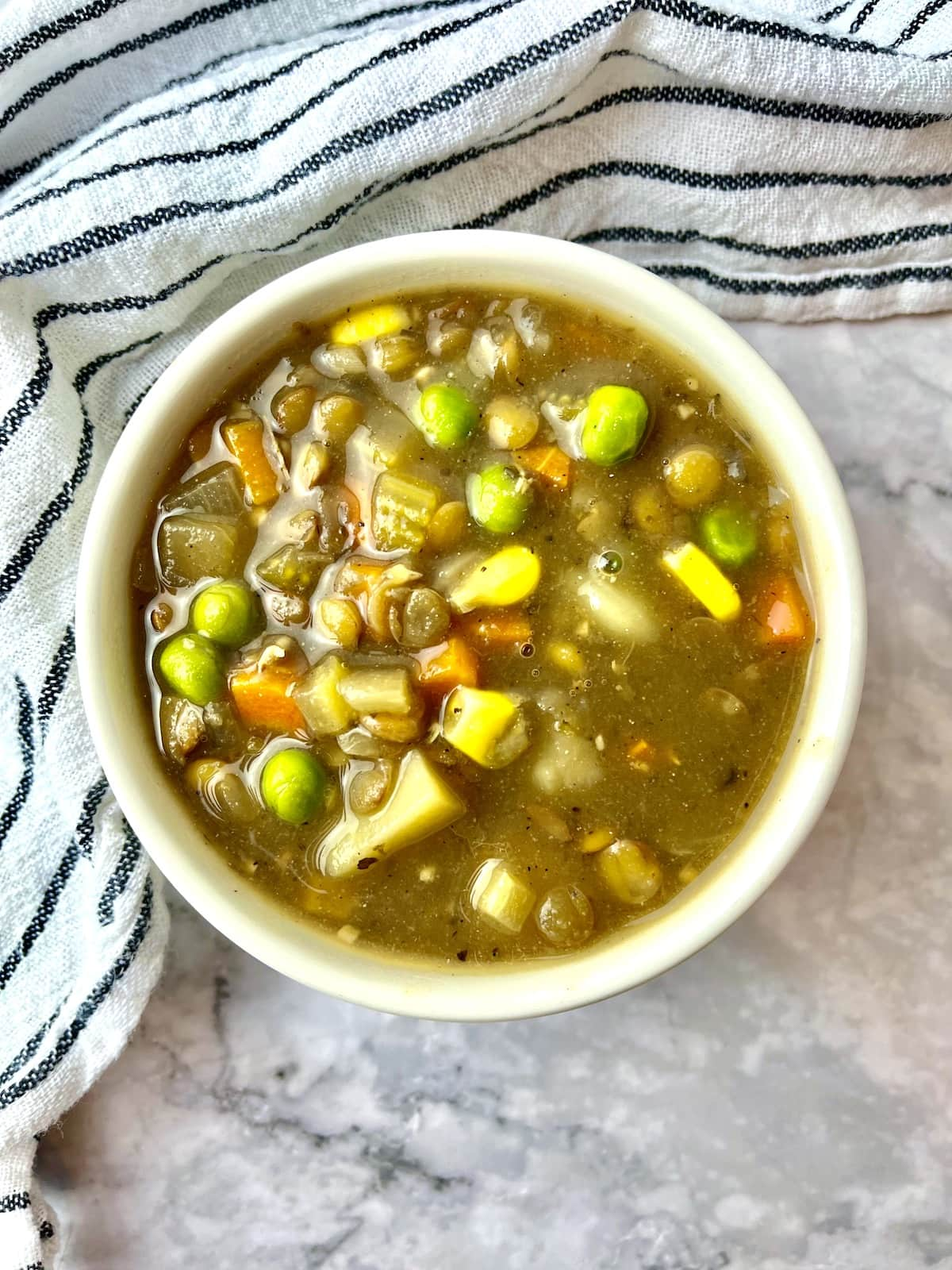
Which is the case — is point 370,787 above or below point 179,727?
below

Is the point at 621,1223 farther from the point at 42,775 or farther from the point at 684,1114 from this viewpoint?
the point at 42,775

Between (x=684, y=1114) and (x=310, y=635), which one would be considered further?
(x=684, y=1114)

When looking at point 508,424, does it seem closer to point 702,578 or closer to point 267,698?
point 702,578

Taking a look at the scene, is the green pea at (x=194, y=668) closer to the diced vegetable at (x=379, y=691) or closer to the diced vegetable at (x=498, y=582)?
the diced vegetable at (x=379, y=691)

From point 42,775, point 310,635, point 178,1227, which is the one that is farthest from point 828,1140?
point 42,775

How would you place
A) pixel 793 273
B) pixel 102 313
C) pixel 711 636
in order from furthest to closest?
pixel 793 273 < pixel 102 313 < pixel 711 636

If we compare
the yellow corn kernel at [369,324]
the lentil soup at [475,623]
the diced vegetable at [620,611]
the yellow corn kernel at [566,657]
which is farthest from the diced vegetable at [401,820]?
the yellow corn kernel at [369,324]

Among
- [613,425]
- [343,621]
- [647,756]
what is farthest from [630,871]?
[613,425]

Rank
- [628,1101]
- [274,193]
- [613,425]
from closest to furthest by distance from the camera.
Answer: [613,425]
[274,193]
[628,1101]
